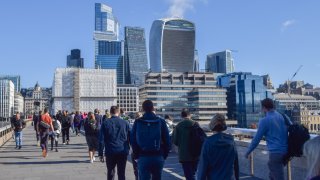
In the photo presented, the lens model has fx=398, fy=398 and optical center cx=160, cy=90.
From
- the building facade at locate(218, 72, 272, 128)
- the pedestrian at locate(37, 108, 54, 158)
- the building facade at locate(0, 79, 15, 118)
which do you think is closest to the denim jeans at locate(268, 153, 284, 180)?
the pedestrian at locate(37, 108, 54, 158)

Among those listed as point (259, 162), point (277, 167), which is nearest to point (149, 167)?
point (277, 167)

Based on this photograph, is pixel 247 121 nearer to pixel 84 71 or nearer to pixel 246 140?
pixel 84 71

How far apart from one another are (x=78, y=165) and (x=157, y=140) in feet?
22.8

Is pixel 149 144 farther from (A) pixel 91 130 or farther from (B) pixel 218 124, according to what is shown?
(A) pixel 91 130

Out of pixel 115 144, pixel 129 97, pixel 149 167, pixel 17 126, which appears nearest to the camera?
pixel 149 167

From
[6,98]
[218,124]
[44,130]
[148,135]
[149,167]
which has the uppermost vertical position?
[6,98]

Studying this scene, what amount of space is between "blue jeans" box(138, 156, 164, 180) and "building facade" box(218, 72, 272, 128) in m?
169

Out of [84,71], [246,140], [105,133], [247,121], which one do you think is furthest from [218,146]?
[247,121]

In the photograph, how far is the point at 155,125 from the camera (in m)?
6.49

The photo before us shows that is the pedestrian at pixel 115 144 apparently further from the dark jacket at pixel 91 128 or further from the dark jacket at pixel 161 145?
the dark jacket at pixel 91 128

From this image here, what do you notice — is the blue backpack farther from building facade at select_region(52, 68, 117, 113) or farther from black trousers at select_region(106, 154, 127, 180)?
building facade at select_region(52, 68, 117, 113)

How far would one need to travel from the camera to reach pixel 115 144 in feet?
25.8

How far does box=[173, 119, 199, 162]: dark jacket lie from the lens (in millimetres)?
7340

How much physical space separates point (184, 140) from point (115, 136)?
146 centimetres
